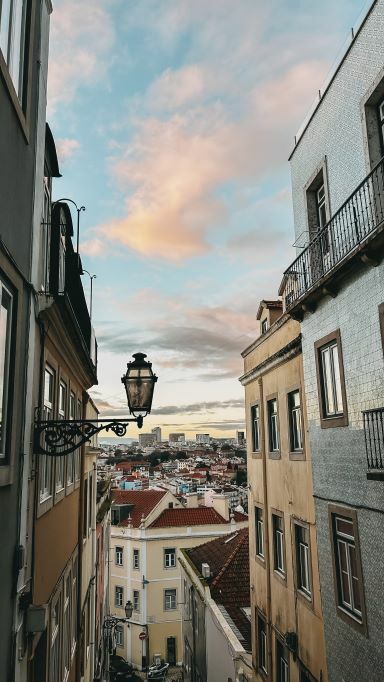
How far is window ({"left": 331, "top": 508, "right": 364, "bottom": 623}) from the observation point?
8.26 meters

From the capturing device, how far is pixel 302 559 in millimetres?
11281

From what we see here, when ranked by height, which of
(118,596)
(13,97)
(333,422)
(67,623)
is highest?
(13,97)

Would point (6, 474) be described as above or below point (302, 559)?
above

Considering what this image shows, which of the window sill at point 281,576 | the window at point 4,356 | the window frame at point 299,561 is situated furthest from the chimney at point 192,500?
the window at point 4,356

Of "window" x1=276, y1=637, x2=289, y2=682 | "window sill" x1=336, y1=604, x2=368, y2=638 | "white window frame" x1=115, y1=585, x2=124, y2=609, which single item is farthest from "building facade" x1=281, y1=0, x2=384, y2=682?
"white window frame" x1=115, y1=585, x2=124, y2=609

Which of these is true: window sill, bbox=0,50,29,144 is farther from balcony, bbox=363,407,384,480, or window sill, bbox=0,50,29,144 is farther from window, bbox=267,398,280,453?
window, bbox=267,398,280,453

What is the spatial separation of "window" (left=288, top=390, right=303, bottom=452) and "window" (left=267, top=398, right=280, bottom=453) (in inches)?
47.4

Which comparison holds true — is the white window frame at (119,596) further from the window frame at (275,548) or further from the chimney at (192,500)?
the window frame at (275,548)

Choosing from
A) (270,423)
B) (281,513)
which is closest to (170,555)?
(270,423)

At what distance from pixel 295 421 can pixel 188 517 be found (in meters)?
31.3

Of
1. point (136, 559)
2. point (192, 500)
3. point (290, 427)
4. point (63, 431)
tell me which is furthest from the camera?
point (192, 500)

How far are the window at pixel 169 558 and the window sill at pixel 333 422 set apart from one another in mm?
33536

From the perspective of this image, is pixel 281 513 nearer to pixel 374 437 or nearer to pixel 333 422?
pixel 333 422

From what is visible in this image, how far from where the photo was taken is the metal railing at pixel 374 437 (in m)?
7.23
